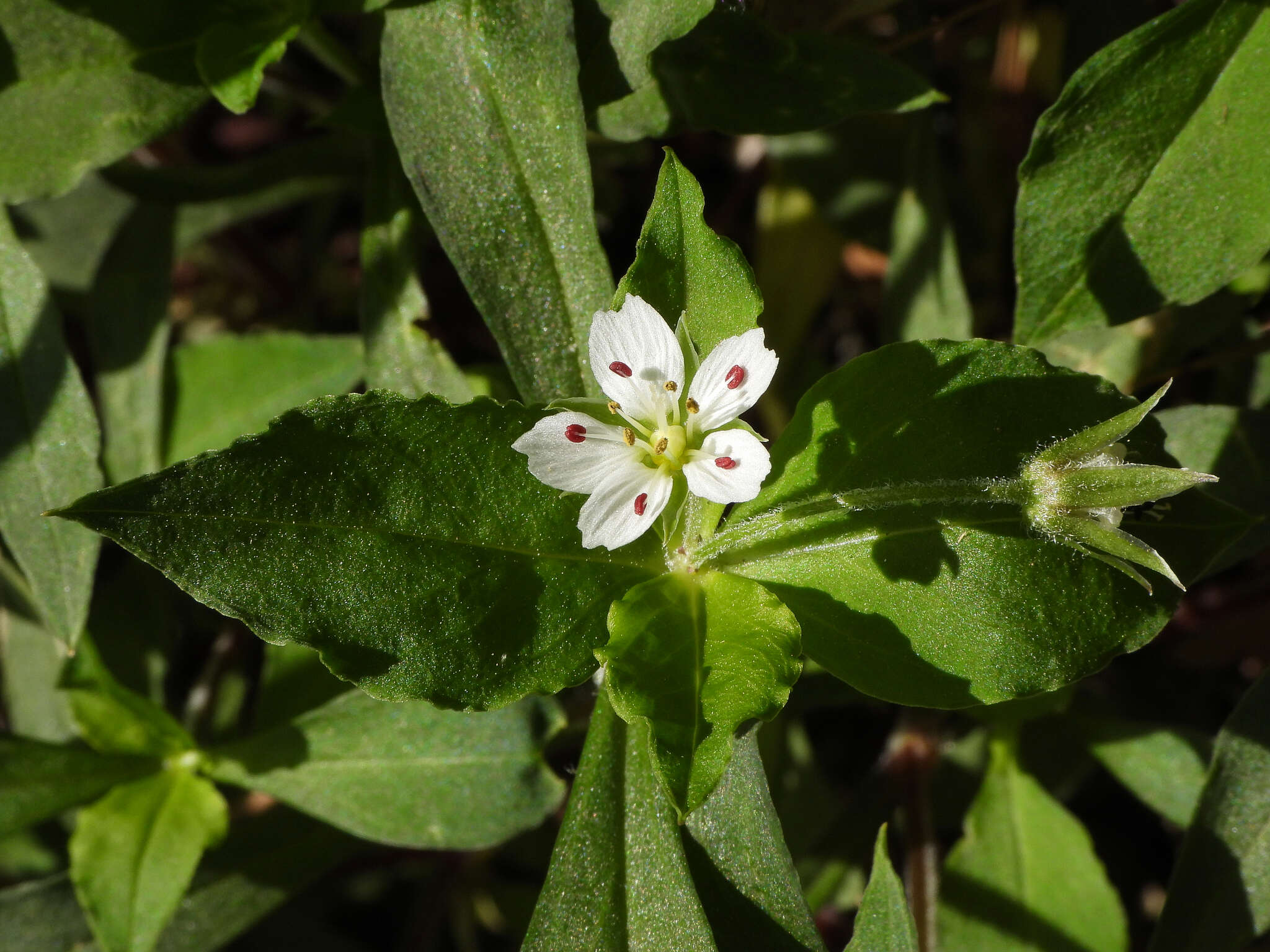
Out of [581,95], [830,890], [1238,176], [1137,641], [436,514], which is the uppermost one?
[581,95]

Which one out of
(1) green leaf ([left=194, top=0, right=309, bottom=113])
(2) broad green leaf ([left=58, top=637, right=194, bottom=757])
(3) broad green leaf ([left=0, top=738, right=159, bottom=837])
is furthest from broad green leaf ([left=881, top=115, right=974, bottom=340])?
(3) broad green leaf ([left=0, top=738, right=159, bottom=837])

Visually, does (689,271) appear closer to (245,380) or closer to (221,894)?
(245,380)

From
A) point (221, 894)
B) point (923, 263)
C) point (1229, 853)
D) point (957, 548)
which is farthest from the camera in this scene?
point (923, 263)

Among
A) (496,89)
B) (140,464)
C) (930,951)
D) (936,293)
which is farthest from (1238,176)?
(140,464)

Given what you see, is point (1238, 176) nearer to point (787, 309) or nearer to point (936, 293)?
point (936, 293)

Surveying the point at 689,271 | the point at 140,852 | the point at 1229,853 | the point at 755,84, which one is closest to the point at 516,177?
the point at 689,271

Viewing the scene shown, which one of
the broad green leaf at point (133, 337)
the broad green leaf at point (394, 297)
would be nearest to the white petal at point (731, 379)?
the broad green leaf at point (394, 297)
